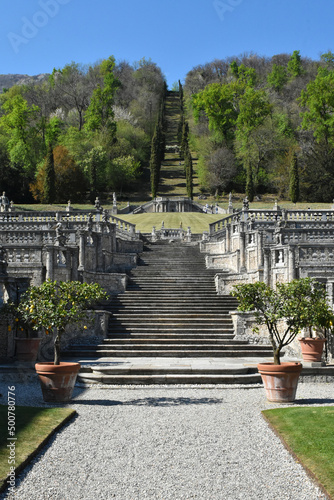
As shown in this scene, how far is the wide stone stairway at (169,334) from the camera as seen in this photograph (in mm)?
15297

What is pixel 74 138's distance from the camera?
83375mm

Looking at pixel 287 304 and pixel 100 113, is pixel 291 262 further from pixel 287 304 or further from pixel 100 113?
pixel 100 113

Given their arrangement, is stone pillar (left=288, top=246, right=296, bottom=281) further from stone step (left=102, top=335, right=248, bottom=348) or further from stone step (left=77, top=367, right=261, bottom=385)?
stone step (left=77, top=367, right=261, bottom=385)

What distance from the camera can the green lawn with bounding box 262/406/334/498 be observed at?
24.7 feet

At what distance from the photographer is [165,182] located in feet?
310

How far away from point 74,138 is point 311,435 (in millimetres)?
78630

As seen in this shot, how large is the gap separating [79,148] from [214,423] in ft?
241

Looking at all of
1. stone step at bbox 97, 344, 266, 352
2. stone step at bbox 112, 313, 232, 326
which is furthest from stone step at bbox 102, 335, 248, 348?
stone step at bbox 112, 313, 232, 326

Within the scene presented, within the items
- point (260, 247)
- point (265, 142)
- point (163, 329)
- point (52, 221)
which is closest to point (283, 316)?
point (163, 329)

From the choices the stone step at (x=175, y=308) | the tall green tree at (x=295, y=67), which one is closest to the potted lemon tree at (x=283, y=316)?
the stone step at (x=175, y=308)

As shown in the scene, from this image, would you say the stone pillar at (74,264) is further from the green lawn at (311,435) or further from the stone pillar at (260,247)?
the green lawn at (311,435)

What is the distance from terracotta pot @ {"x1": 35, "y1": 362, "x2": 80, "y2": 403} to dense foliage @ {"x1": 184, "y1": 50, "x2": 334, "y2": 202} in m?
57.7

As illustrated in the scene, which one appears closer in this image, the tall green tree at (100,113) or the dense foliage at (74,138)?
the dense foliage at (74,138)

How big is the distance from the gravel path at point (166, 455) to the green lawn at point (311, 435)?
161 mm
